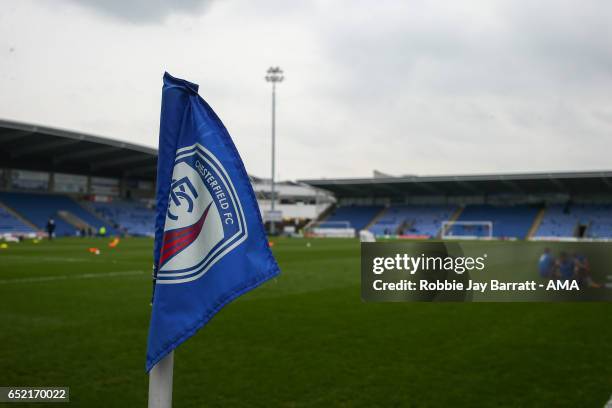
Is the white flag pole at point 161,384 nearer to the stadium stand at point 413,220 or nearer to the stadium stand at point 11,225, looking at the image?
the stadium stand at point 11,225

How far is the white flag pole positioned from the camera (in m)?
2.44

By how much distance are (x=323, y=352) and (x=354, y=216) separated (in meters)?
65.2

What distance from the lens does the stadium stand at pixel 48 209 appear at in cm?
4884

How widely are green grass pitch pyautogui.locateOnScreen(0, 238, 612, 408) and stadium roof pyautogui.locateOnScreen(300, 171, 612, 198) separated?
46.3 meters

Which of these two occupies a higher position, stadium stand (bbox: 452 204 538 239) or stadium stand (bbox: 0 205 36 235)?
stadium stand (bbox: 452 204 538 239)

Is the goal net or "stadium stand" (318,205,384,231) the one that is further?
"stadium stand" (318,205,384,231)

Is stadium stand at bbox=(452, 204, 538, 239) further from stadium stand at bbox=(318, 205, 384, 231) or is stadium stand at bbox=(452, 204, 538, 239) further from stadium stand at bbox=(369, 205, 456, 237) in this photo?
stadium stand at bbox=(318, 205, 384, 231)

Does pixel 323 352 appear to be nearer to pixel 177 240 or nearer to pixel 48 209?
pixel 177 240

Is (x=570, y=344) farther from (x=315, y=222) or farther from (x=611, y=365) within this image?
(x=315, y=222)

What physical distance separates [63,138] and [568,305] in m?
42.7

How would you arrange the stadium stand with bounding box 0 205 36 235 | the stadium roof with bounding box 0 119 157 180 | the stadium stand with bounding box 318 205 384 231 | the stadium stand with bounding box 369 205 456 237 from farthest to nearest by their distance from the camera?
the stadium stand with bounding box 318 205 384 231
the stadium stand with bounding box 369 205 456 237
the stadium stand with bounding box 0 205 36 235
the stadium roof with bounding box 0 119 157 180

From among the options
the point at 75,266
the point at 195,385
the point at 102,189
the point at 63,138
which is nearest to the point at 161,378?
the point at 195,385

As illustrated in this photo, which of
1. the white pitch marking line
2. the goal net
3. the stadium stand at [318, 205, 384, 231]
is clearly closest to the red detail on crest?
the white pitch marking line

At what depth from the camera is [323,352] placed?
22.2ft
